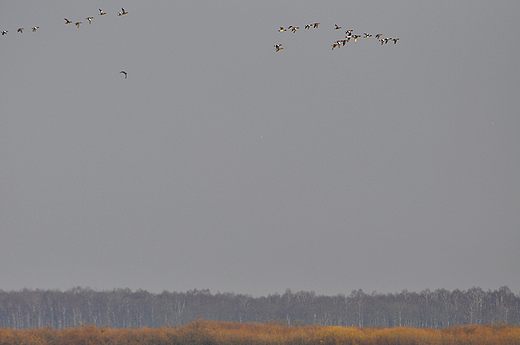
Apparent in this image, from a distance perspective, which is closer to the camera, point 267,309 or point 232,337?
point 232,337

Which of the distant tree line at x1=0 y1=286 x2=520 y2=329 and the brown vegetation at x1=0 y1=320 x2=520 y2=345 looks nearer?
the brown vegetation at x1=0 y1=320 x2=520 y2=345

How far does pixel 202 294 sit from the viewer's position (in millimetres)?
163250

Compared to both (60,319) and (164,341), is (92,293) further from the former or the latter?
(164,341)

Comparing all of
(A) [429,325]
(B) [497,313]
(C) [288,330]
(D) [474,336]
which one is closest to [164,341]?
(C) [288,330]

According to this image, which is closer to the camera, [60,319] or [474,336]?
[474,336]

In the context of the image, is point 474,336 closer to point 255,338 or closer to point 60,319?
point 255,338

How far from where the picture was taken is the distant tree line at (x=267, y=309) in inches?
4843

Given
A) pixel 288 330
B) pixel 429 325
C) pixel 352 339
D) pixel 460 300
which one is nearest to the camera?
pixel 352 339

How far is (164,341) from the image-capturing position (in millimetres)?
63062

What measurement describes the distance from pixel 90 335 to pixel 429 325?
254 feet

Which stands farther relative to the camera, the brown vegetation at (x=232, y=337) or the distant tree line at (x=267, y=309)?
the distant tree line at (x=267, y=309)

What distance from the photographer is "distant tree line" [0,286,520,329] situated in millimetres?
123000

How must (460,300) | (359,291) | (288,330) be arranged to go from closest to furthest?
1. (288,330)
2. (460,300)
3. (359,291)

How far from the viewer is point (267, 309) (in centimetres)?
13750
